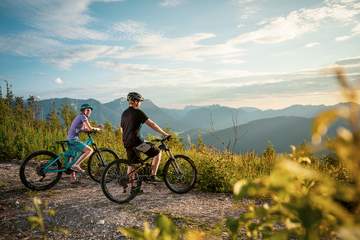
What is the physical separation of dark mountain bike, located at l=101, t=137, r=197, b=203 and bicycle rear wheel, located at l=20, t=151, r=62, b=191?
162 centimetres

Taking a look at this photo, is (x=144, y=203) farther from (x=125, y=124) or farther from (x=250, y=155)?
(x=250, y=155)

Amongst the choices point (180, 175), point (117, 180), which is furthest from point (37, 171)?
point (180, 175)

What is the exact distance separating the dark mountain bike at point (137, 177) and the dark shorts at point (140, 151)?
17 cm

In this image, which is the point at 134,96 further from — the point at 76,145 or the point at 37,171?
the point at 37,171

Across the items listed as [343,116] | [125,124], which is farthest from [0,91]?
[343,116]

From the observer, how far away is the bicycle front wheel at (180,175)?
342 inches

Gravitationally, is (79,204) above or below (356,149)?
below

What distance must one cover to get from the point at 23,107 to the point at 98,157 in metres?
8.05

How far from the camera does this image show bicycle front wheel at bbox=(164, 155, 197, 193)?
8695mm

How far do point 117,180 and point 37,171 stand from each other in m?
2.26

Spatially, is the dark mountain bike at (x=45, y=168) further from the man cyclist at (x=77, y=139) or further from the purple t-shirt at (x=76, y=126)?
the purple t-shirt at (x=76, y=126)

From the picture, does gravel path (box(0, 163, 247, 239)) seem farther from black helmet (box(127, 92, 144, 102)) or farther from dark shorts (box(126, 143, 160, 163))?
black helmet (box(127, 92, 144, 102))

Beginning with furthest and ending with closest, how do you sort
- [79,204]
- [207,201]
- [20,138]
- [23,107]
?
[23,107]
[20,138]
[207,201]
[79,204]

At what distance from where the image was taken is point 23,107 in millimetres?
16141
